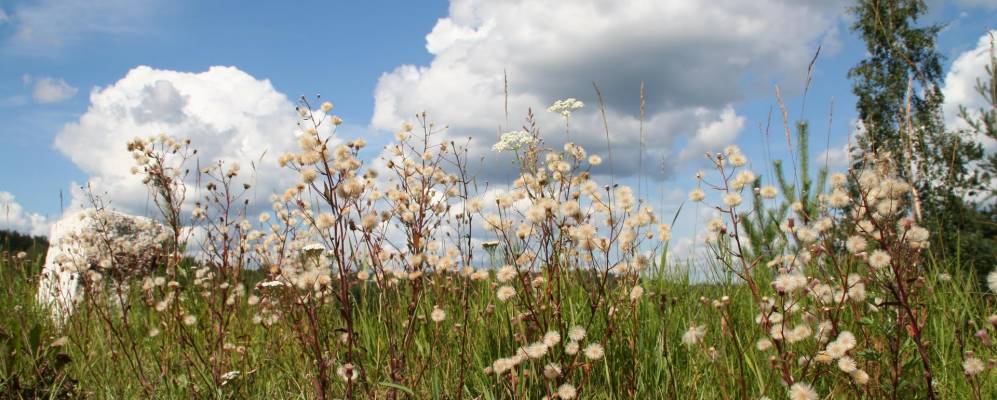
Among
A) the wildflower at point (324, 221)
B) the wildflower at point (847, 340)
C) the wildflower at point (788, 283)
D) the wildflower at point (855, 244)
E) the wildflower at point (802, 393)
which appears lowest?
the wildflower at point (802, 393)

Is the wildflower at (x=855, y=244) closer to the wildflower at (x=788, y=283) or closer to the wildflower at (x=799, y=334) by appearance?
the wildflower at (x=788, y=283)

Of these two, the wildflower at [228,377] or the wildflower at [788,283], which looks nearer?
the wildflower at [788,283]

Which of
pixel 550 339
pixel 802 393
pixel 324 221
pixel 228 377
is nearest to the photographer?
pixel 802 393

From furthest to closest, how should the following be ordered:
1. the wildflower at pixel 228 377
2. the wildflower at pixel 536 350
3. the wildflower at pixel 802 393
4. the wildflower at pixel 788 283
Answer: the wildflower at pixel 228 377
the wildflower at pixel 536 350
the wildflower at pixel 788 283
the wildflower at pixel 802 393

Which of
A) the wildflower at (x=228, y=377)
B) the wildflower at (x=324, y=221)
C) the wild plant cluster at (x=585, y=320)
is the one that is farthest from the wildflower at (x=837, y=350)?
the wildflower at (x=228, y=377)

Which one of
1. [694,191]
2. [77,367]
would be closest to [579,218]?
[694,191]

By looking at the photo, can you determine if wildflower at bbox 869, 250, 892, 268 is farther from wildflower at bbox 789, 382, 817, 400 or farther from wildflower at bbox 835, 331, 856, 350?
wildflower at bbox 789, 382, 817, 400

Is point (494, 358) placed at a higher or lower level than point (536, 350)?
lower

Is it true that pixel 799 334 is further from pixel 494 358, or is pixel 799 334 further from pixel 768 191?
pixel 494 358

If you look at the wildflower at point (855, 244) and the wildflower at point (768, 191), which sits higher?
the wildflower at point (768, 191)

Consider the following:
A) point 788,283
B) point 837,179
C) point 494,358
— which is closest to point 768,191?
point 837,179

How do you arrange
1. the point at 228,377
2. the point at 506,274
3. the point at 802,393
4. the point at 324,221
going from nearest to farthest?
1. the point at 802,393
2. the point at 324,221
3. the point at 506,274
4. the point at 228,377

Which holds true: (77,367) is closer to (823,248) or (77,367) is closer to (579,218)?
(579,218)

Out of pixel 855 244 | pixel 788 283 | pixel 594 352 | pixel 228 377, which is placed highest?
pixel 855 244
